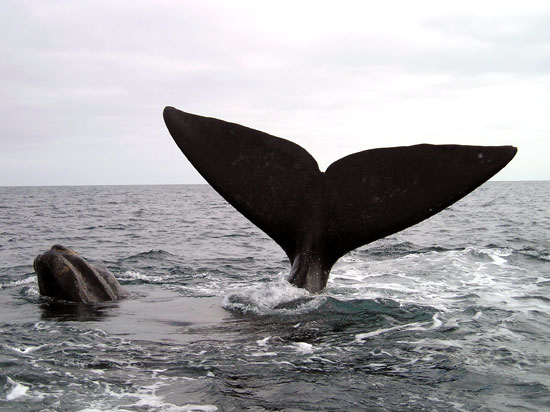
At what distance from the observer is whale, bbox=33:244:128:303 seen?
7.55 metres

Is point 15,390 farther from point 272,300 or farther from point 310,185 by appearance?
point 310,185

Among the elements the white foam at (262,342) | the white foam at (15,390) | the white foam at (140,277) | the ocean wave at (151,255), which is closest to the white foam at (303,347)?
the white foam at (262,342)

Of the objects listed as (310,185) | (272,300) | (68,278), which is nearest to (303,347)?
(272,300)

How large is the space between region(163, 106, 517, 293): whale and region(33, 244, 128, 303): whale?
2.13m

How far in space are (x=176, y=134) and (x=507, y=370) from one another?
11.7 ft

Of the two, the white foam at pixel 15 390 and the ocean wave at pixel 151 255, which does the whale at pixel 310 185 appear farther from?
the ocean wave at pixel 151 255

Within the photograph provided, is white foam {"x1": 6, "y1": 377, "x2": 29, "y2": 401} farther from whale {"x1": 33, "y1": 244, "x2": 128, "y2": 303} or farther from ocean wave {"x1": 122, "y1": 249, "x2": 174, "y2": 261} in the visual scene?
ocean wave {"x1": 122, "y1": 249, "x2": 174, "y2": 261}

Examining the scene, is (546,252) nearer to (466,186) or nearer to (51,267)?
(466,186)

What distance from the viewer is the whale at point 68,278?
24.8ft

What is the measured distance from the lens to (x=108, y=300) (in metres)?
7.92

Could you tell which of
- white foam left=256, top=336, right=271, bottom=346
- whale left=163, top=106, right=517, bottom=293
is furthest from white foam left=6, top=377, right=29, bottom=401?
whale left=163, top=106, right=517, bottom=293

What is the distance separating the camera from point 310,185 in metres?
6.74

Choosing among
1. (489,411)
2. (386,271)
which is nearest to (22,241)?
(386,271)

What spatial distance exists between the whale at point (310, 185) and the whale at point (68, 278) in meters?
2.13
